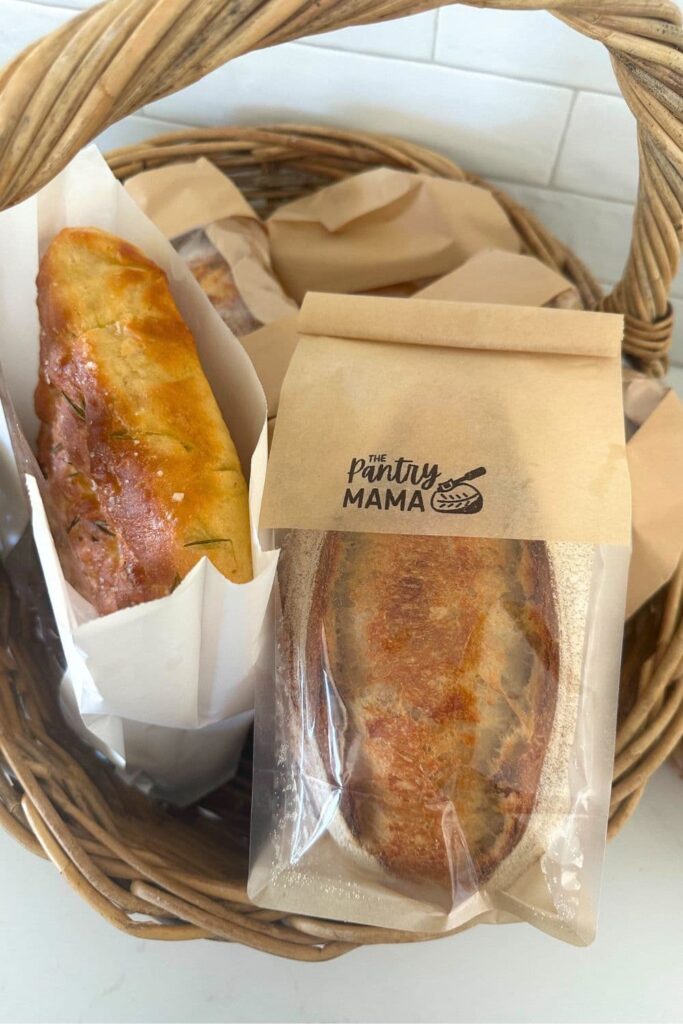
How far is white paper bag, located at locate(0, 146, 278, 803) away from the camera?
17.5 inches

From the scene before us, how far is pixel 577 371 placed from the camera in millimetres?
569

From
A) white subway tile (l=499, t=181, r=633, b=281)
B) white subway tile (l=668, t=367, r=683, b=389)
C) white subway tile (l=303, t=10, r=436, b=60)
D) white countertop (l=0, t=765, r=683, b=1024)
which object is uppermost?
white subway tile (l=303, t=10, r=436, b=60)

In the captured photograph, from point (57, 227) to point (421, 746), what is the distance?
0.44m

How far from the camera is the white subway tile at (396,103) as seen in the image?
799 millimetres

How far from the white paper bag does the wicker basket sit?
0.04 meters

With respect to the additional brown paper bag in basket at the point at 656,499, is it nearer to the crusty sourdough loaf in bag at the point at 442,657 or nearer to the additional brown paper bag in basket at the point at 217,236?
the crusty sourdough loaf in bag at the point at 442,657

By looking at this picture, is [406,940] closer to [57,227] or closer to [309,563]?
[309,563]

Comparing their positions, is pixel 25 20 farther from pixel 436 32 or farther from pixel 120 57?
pixel 120 57

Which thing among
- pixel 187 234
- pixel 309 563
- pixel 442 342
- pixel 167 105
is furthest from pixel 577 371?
pixel 167 105

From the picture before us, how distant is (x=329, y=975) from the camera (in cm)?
60

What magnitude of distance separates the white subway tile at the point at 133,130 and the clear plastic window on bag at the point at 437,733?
583 millimetres

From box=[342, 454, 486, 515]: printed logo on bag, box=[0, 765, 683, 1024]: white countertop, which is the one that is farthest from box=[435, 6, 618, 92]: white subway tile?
box=[0, 765, 683, 1024]: white countertop

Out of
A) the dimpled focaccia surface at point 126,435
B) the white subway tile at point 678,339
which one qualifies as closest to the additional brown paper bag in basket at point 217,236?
the dimpled focaccia surface at point 126,435

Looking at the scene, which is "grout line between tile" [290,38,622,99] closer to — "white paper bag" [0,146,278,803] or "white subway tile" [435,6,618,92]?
"white subway tile" [435,6,618,92]
